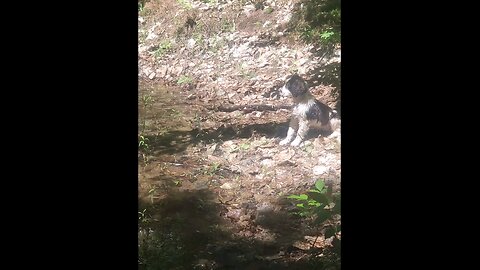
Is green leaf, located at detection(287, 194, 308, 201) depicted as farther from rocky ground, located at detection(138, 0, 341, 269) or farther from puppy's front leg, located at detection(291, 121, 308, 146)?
puppy's front leg, located at detection(291, 121, 308, 146)

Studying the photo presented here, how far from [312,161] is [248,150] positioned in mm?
269

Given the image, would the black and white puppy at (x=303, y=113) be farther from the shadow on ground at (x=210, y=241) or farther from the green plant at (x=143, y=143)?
the green plant at (x=143, y=143)

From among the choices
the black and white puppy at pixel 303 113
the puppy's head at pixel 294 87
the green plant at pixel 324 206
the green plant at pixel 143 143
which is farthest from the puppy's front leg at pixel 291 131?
the green plant at pixel 143 143

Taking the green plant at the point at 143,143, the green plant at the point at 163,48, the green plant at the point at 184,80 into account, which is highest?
the green plant at the point at 163,48

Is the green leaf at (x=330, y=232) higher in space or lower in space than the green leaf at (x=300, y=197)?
lower

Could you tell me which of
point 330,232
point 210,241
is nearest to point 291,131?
point 330,232

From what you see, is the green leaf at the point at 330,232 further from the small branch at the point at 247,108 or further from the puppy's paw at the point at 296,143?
the small branch at the point at 247,108

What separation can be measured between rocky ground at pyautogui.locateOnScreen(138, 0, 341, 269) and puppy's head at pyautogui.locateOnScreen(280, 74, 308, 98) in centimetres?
3

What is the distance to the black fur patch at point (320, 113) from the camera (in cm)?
207

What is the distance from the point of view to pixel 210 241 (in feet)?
6.83

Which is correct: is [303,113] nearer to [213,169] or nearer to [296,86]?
[296,86]
